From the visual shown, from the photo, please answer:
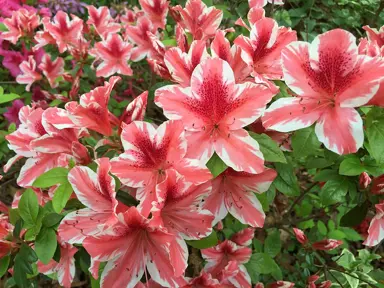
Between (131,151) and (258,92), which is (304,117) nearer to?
(258,92)

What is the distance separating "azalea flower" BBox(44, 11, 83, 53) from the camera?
2.13 meters

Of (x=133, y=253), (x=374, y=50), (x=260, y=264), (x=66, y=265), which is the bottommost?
(x=260, y=264)

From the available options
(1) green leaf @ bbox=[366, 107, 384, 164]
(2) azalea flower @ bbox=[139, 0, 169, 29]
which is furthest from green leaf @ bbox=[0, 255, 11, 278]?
(2) azalea flower @ bbox=[139, 0, 169, 29]

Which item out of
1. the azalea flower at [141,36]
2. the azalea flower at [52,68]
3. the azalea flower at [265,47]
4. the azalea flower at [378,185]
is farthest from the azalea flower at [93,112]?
the azalea flower at [52,68]

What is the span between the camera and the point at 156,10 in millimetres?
1854

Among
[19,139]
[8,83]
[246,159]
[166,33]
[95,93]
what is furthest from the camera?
[8,83]

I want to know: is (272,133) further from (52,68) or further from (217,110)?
(52,68)

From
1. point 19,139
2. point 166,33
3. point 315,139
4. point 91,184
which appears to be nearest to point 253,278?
point 315,139

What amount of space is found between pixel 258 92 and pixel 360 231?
171 cm

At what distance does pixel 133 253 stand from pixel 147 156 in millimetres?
248

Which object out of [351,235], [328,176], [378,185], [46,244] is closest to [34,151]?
[46,244]

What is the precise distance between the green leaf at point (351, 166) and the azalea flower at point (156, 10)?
3.55 feet

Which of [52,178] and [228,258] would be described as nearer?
[52,178]

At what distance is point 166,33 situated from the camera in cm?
227
